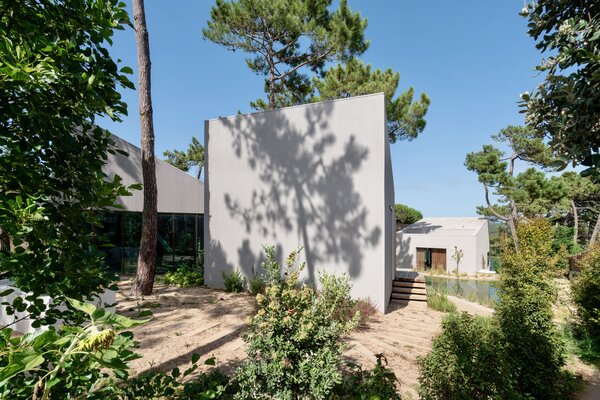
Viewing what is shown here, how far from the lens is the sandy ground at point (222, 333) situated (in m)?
4.50

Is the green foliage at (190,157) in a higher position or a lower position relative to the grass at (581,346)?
higher

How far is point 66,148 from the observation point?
1382 mm

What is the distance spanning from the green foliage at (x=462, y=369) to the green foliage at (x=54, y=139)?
11.7 ft

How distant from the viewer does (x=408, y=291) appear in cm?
1030

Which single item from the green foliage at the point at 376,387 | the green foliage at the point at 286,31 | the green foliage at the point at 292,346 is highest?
the green foliage at the point at 286,31

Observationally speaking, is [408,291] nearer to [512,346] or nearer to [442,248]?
[512,346]

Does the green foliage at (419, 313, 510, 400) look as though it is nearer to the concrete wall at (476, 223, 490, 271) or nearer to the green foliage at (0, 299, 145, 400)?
the green foliage at (0, 299, 145, 400)

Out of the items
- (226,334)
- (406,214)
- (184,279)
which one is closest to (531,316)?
(226,334)

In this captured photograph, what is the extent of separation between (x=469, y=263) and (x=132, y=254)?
868 inches

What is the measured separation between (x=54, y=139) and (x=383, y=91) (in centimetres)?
1656

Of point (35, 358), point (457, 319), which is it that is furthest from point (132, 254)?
point (35, 358)

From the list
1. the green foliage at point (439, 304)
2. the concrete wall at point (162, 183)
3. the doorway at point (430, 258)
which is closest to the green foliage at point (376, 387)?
the green foliage at point (439, 304)

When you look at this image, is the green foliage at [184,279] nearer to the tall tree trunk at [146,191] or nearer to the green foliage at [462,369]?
the tall tree trunk at [146,191]

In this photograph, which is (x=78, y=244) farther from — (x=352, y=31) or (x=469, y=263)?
(x=469, y=263)
